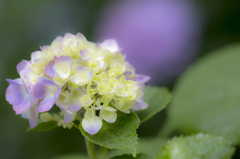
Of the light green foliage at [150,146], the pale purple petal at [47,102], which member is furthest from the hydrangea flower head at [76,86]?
the light green foliage at [150,146]

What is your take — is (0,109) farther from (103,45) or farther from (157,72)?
(103,45)

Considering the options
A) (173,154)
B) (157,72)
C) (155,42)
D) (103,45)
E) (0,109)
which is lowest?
(0,109)

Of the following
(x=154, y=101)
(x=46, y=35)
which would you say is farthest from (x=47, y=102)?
(x=46, y=35)

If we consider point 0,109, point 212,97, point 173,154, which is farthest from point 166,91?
point 0,109

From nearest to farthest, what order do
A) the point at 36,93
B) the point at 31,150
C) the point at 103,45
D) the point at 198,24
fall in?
1. the point at 36,93
2. the point at 103,45
3. the point at 31,150
4. the point at 198,24

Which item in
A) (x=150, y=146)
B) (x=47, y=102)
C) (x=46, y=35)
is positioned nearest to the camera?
(x=47, y=102)

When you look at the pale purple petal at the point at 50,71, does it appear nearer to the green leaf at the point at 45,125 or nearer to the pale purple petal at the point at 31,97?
the pale purple petal at the point at 31,97

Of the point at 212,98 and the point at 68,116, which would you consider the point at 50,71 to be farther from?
the point at 212,98

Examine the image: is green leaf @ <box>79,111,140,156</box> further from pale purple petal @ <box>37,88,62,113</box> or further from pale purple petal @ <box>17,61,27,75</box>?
pale purple petal @ <box>17,61,27,75</box>
